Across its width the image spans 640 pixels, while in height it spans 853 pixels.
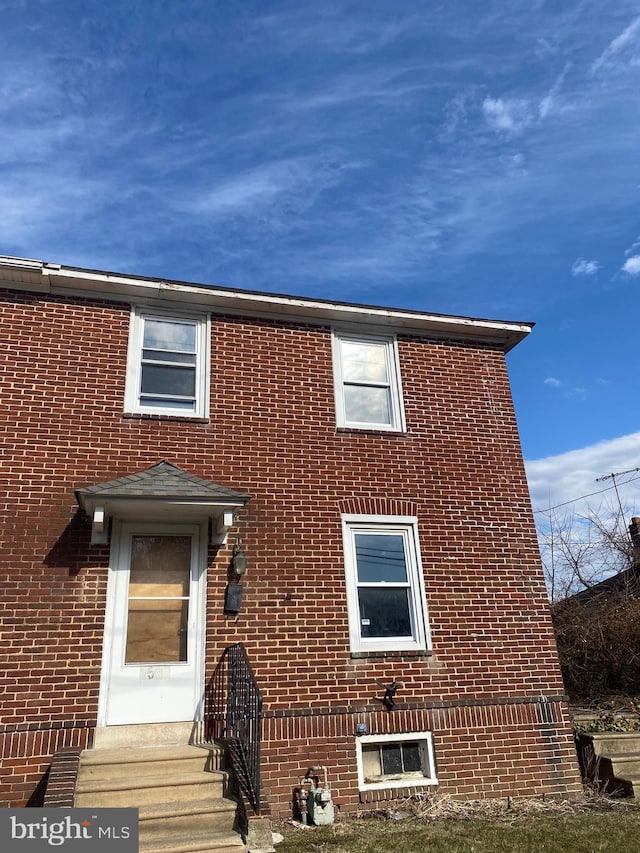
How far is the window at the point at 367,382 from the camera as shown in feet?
29.5

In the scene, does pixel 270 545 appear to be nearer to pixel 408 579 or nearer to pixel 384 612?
pixel 384 612

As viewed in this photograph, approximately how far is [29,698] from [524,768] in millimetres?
5779

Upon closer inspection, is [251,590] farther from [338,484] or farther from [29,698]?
[29,698]

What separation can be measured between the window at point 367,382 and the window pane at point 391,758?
13.3ft

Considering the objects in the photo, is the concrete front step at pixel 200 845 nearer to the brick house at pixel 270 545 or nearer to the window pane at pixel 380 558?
the brick house at pixel 270 545

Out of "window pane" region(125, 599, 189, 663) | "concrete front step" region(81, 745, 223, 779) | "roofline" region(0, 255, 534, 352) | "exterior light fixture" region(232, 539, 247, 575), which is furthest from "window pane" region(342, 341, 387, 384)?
"concrete front step" region(81, 745, 223, 779)

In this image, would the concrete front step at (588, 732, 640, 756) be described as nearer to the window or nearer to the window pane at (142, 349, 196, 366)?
the window

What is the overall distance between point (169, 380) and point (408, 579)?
4.15 meters

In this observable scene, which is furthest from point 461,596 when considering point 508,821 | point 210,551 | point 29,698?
point 29,698

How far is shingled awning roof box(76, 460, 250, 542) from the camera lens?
6.95 metres

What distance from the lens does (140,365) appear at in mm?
8367
